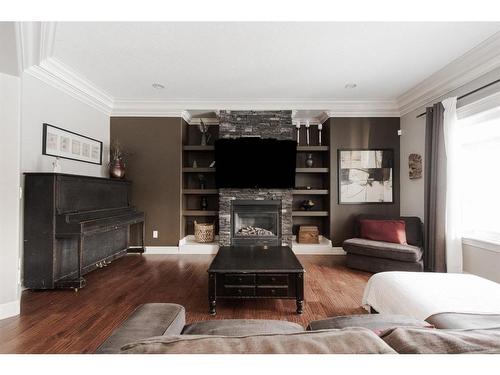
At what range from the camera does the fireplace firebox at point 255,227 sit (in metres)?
4.64

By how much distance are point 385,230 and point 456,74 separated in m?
2.26

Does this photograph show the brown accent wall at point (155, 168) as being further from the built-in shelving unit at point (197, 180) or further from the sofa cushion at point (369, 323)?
the sofa cushion at point (369, 323)

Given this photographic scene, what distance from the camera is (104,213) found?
3459mm

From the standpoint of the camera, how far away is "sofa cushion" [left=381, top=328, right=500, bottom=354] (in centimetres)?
60

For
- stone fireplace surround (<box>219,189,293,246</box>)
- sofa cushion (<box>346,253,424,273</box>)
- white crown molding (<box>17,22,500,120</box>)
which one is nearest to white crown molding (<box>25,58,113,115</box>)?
white crown molding (<box>17,22,500,120</box>)

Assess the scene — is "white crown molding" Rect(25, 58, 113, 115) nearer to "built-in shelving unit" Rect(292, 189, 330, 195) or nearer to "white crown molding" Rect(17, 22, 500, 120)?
"white crown molding" Rect(17, 22, 500, 120)

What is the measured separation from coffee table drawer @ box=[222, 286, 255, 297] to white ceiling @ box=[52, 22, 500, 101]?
2.53 meters

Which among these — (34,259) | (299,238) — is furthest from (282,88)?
(34,259)

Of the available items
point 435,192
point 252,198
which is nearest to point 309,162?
point 252,198

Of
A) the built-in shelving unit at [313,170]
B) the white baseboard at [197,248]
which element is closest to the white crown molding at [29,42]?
the white baseboard at [197,248]

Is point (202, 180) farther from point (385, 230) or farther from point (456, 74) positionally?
point (456, 74)

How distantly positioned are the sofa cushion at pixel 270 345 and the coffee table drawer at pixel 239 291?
1926 mm
